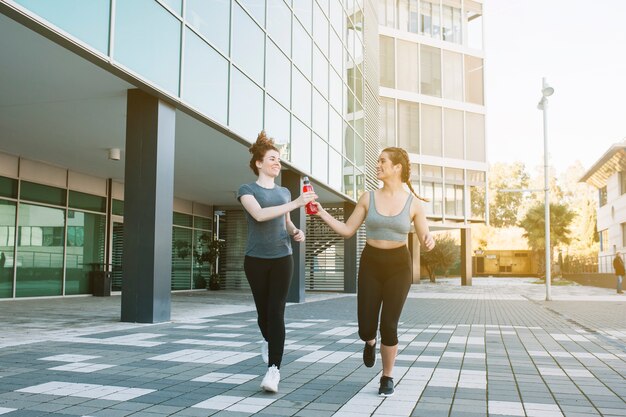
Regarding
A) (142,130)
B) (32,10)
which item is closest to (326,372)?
(32,10)

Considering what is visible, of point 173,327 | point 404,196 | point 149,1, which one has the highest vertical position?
point 149,1

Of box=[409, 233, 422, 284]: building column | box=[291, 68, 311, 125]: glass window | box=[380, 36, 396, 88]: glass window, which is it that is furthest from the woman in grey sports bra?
box=[409, 233, 422, 284]: building column

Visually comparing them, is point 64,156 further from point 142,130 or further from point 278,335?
point 278,335

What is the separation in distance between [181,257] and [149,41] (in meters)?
15.6

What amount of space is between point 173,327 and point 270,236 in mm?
5152

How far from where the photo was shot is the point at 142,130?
32.2 feet

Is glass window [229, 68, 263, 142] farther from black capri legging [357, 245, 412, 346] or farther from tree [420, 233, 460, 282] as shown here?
tree [420, 233, 460, 282]

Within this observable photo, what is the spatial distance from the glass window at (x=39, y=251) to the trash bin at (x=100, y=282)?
132cm

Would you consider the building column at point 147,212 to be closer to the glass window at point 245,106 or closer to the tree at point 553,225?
the glass window at point 245,106

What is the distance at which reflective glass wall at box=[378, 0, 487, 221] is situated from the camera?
118 ft

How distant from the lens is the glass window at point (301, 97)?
16.4 m

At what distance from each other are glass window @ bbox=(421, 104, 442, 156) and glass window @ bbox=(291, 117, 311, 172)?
2010 centimetres

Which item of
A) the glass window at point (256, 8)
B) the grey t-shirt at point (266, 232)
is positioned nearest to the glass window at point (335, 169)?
the glass window at point (256, 8)

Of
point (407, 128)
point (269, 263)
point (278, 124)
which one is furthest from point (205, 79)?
point (407, 128)
